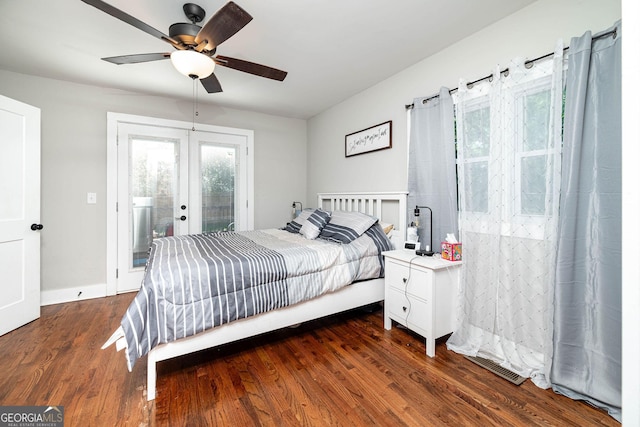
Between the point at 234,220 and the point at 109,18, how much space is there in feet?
8.53

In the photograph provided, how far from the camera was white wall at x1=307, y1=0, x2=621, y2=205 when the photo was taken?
1.64 m

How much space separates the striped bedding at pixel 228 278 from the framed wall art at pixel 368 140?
105 cm

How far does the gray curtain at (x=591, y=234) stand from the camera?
1386 millimetres

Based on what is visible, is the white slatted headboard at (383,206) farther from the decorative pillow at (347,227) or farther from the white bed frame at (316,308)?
the decorative pillow at (347,227)

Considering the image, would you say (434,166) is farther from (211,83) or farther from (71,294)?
(71,294)

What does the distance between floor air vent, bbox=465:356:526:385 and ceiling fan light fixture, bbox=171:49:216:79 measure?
2763mm

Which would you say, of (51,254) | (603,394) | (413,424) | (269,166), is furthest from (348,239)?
(51,254)

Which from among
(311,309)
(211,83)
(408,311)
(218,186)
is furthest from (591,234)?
(218,186)

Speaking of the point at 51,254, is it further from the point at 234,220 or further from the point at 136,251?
the point at 234,220

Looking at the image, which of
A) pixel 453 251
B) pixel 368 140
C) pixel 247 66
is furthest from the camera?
→ pixel 368 140

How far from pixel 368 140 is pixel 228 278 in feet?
7.51

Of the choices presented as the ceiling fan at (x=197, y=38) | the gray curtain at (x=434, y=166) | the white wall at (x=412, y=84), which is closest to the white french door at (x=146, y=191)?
the ceiling fan at (x=197, y=38)

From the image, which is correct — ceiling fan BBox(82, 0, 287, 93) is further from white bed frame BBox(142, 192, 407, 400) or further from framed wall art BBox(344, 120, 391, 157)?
white bed frame BBox(142, 192, 407, 400)

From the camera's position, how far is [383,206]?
3061 millimetres
